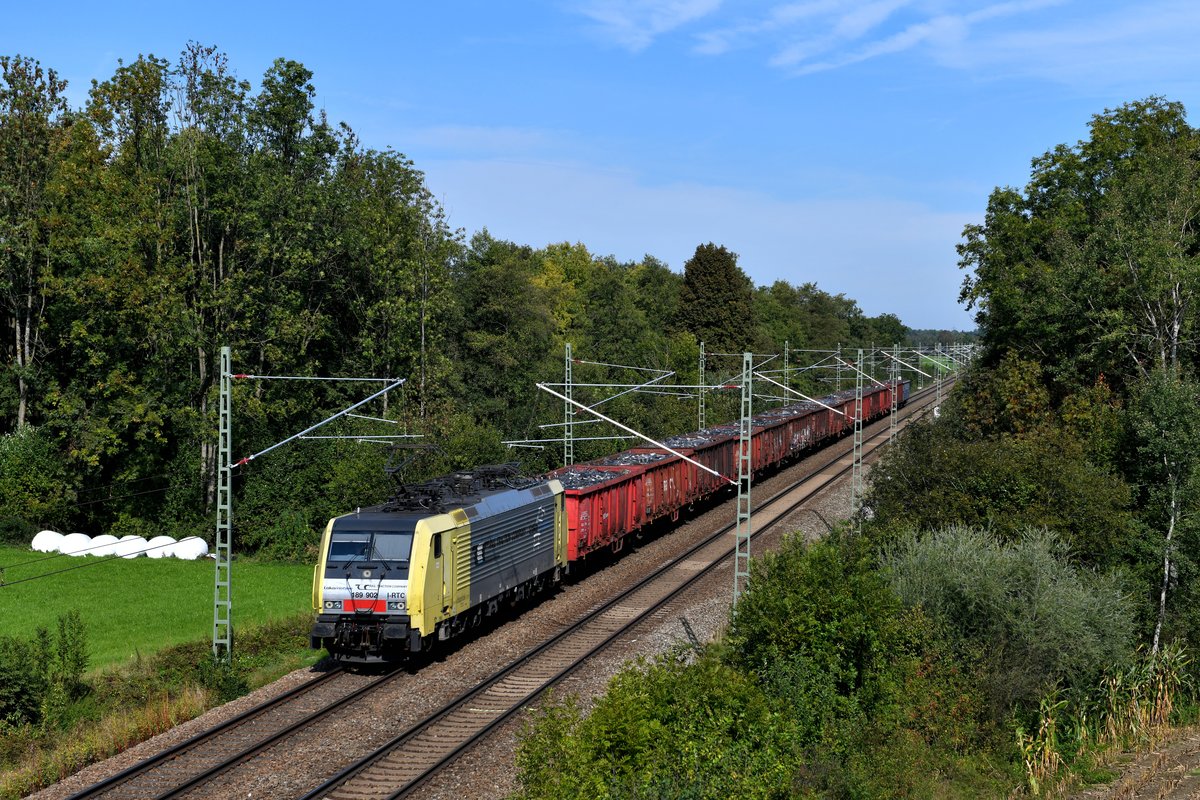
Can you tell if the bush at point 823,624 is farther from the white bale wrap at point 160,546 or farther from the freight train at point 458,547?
the white bale wrap at point 160,546

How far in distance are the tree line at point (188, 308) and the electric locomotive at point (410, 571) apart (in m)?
14.7

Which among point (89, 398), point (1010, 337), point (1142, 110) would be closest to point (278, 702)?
point (89, 398)

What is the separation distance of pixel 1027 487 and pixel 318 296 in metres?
33.2

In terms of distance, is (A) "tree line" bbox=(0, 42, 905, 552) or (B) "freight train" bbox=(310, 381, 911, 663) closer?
(B) "freight train" bbox=(310, 381, 911, 663)

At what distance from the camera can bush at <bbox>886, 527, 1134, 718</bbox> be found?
22.0 meters

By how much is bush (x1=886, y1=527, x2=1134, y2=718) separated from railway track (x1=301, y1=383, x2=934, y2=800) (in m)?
7.20

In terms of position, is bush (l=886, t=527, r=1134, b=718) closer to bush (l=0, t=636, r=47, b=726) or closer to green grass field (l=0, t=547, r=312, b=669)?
green grass field (l=0, t=547, r=312, b=669)

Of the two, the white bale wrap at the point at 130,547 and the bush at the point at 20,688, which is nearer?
the bush at the point at 20,688

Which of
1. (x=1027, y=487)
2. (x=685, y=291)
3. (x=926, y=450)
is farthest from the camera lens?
(x=685, y=291)

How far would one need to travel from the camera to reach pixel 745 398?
22.7m

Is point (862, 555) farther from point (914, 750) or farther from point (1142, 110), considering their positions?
point (1142, 110)

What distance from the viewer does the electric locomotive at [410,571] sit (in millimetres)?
20281

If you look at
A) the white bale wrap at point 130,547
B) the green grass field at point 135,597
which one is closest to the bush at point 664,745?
the green grass field at point 135,597

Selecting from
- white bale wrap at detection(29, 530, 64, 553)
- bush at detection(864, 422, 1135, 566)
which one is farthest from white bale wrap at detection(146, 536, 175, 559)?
bush at detection(864, 422, 1135, 566)
